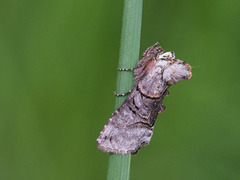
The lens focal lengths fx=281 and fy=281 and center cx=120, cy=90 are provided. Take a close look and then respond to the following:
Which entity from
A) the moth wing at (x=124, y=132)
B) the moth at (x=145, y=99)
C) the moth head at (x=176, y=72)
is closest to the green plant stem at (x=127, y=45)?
the moth wing at (x=124, y=132)

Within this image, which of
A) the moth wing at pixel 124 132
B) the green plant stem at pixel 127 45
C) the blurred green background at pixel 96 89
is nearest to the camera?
the green plant stem at pixel 127 45

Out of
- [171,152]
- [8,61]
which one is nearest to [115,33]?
[8,61]

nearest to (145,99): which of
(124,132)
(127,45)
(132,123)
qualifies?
(132,123)

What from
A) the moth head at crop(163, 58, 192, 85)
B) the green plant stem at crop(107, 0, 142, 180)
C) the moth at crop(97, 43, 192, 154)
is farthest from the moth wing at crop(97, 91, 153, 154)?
the moth head at crop(163, 58, 192, 85)

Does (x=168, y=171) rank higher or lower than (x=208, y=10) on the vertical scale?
lower

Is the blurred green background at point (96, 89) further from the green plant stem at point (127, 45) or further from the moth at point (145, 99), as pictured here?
the green plant stem at point (127, 45)

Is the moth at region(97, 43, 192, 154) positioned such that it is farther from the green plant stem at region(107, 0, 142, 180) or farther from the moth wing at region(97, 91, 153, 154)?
the green plant stem at region(107, 0, 142, 180)

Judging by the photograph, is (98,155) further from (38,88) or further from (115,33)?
(115,33)
